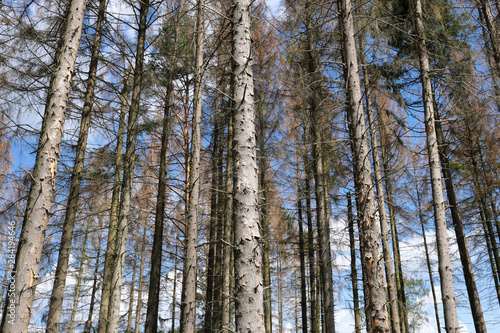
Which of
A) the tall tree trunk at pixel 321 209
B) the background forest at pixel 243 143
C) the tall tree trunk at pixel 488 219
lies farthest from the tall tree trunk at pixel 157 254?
the tall tree trunk at pixel 488 219

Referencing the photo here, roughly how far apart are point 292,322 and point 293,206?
1281 centimetres

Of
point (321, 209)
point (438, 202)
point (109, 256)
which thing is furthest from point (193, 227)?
point (438, 202)

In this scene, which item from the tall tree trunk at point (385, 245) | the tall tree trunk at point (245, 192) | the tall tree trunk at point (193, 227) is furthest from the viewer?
the tall tree trunk at point (385, 245)

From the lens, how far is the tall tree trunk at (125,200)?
616 centimetres

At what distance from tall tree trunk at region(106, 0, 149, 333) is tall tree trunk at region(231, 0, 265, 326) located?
154 inches

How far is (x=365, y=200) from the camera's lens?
212 inches

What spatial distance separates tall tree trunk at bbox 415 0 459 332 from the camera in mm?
6188

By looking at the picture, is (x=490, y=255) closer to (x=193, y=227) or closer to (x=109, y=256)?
(x=193, y=227)

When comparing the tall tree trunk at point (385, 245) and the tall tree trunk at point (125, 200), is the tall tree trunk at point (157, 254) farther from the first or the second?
the tall tree trunk at point (385, 245)

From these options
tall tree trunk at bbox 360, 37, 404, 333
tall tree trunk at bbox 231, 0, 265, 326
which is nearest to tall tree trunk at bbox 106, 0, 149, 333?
tall tree trunk at bbox 231, 0, 265, 326

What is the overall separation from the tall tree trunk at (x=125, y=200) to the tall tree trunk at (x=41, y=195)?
74.2 inches

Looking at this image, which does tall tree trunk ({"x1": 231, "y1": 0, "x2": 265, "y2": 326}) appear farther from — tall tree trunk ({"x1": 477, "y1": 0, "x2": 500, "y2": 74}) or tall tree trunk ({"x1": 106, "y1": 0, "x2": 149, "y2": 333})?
tall tree trunk ({"x1": 477, "y1": 0, "x2": 500, "y2": 74})

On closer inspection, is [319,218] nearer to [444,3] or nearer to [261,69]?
[261,69]

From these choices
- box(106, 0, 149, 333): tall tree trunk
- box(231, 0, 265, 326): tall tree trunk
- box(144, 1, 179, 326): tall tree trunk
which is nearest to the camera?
box(231, 0, 265, 326): tall tree trunk
